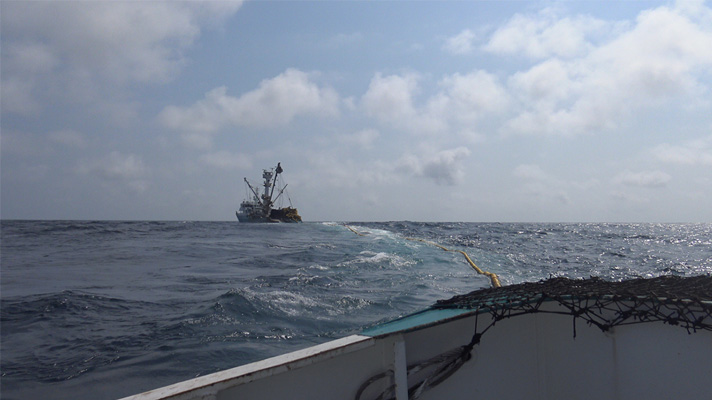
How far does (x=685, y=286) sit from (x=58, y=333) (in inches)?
304

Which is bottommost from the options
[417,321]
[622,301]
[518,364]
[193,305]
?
[193,305]

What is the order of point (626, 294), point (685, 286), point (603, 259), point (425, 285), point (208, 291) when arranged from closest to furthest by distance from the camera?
point (626, 294) < point (685, 286) < point (208, 291) < point (425, 285) < point (603, 259)

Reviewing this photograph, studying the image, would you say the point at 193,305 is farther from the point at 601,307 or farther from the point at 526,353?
the point at 601,307

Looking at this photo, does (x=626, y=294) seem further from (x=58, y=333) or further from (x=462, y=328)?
(x=58, y=333)

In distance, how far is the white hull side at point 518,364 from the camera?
2.10 metres

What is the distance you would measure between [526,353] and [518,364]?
10cm

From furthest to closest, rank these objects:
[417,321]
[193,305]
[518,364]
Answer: [193,305], [518,364], [417,321]

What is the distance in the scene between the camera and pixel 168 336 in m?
6.11

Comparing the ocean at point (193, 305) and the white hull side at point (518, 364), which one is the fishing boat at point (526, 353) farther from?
the ocean at point (193, 305)

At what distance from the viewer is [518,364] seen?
299cm

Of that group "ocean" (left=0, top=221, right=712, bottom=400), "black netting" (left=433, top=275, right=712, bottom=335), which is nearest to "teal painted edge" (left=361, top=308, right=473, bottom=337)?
"black netting" (left=433, top=275, right=712, bottom=335)

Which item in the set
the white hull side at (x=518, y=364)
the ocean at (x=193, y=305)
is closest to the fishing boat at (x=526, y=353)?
the white hull side at (x=518, y=364)

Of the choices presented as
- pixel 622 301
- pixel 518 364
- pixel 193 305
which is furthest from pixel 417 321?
pixel 193 305

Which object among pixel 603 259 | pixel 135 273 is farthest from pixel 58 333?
pixel 603 259
